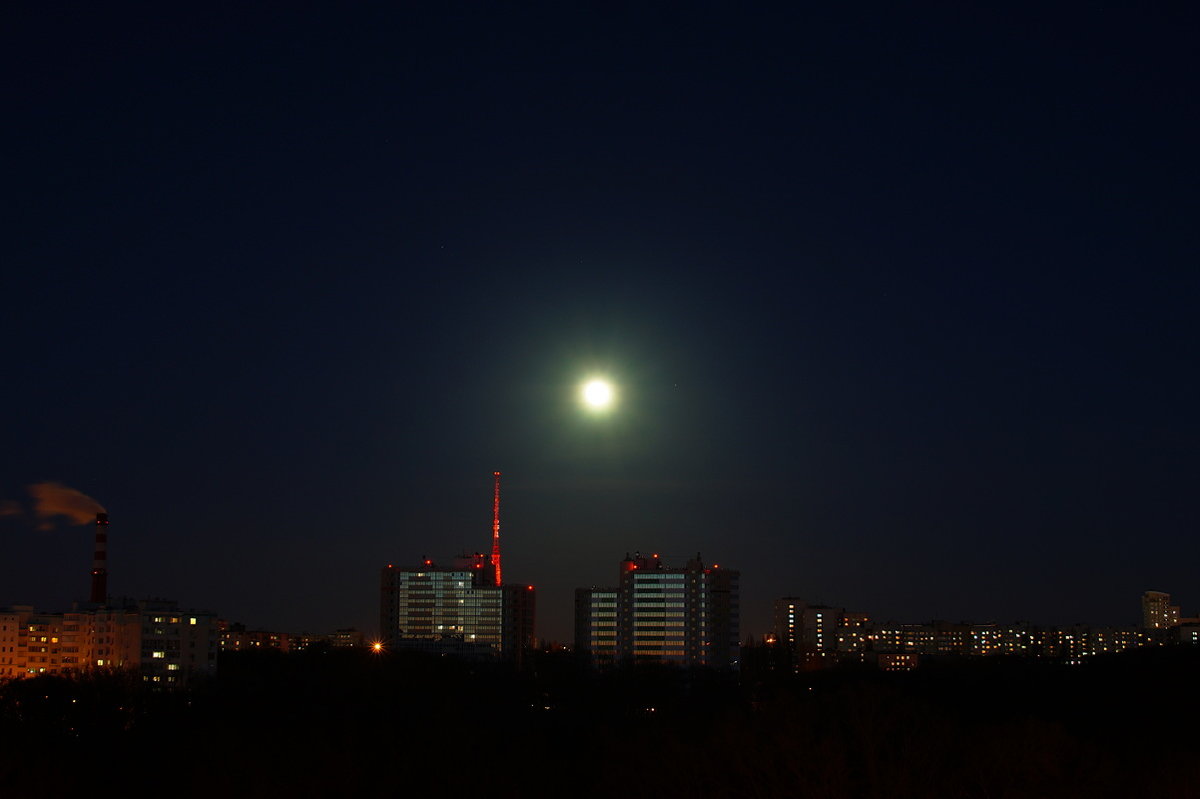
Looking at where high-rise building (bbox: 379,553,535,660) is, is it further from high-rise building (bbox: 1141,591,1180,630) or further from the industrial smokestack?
high-rise building (bbox: 1141,591,1180,630)

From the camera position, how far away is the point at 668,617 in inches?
3519

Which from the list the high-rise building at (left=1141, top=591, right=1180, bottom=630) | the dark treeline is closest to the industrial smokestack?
the dark treeline

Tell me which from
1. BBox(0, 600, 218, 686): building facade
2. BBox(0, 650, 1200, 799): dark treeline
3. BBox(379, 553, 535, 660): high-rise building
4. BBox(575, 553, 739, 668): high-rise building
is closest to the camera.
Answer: BBox(0, 650, 1200, 799): dark treeline

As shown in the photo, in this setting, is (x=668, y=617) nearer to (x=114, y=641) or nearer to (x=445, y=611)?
(x=445, y=611)

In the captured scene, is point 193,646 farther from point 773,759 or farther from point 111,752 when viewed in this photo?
point 773,759

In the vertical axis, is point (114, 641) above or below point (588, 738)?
above

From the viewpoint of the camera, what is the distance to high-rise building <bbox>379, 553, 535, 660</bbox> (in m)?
102

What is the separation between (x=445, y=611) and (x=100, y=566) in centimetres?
3096

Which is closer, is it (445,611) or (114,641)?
(114,641)

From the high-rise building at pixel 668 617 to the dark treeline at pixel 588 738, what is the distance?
26.4 metres

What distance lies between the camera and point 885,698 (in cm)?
3488

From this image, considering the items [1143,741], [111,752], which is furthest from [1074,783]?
[111,752]

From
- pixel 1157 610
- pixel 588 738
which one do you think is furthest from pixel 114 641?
pixel 1157 610

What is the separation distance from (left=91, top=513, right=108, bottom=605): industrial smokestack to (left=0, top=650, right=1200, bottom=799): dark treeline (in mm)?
19990
